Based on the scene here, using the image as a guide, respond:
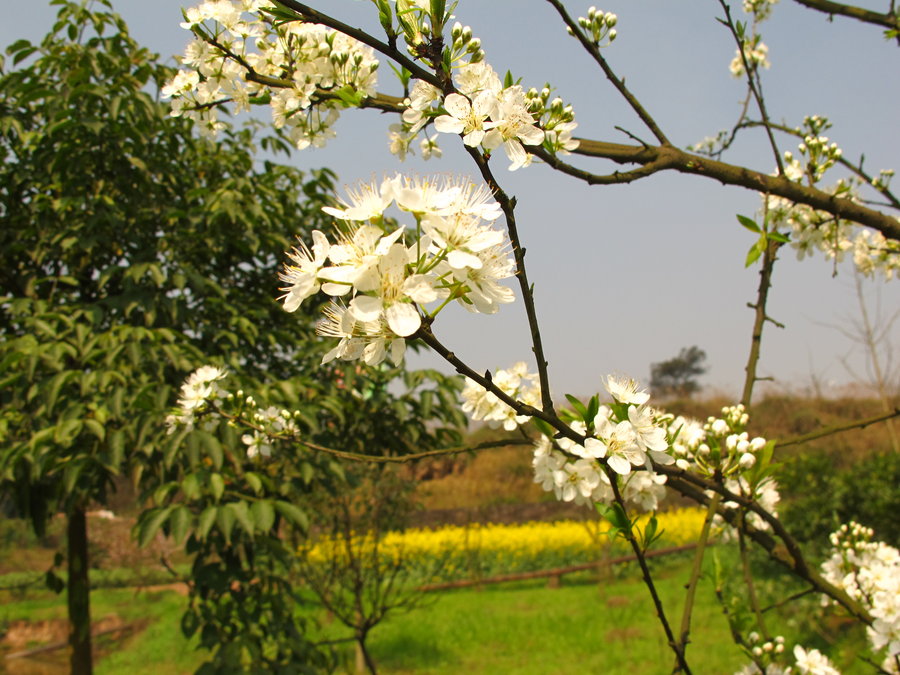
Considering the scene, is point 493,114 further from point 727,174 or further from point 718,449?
point 727,174

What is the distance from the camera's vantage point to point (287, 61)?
57.6 inches

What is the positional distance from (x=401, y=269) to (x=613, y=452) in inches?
15.8

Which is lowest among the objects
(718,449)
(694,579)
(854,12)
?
(694,579)

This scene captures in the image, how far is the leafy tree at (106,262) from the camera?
7.64 ft

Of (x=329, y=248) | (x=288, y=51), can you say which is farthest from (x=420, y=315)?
(x=288, y=51)

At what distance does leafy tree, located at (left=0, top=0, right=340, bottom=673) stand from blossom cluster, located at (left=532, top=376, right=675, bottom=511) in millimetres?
1476

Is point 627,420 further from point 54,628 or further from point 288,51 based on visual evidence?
point 54,628

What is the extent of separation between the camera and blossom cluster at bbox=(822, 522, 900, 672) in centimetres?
131

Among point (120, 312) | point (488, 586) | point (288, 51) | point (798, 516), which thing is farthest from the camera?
point (488, 586)

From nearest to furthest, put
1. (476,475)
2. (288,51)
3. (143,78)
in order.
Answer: (288,51) → (143,78) → (476,475)

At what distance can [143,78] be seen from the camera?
3059 millimetres

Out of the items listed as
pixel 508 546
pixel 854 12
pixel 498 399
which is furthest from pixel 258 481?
pixel 508 546

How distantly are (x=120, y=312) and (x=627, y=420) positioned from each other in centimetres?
253

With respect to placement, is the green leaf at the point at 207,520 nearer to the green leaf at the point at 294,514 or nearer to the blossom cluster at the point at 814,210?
the green leaf at the point at 294,514
